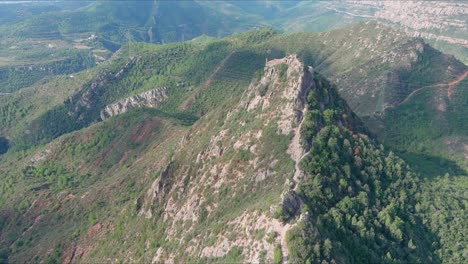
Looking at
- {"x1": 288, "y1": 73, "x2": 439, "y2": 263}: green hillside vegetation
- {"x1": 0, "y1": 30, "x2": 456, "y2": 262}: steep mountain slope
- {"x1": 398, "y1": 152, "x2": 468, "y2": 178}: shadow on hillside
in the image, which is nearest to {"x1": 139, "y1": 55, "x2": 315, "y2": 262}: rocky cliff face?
{"x1": 0, "y1": 30, "x2": 456, "y2": 262}: steep mountain slope

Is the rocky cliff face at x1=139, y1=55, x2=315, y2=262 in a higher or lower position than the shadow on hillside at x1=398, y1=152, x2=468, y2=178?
higher

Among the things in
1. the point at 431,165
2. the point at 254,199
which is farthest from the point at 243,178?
the point at 431,165

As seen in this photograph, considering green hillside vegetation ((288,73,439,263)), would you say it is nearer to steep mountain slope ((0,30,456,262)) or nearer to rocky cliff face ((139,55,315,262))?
steep mountain slope ((0,30,456,262))

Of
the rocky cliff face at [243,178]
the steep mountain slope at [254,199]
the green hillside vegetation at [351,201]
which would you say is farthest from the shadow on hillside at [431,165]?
the rocky cliff face at [243,178]

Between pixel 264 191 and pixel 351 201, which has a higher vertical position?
pixel 351 201

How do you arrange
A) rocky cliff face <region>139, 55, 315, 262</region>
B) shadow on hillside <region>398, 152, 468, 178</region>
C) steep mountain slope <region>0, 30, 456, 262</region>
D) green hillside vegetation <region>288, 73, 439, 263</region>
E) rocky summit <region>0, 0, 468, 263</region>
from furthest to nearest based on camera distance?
shadow on hillside <region>398, 152, 468, 178</region>, rocky summit <region>0, 0, 468, 263</region>, steep mountain slope <region>0, 30, 456, 262</region>, rocky cliff face <region>139, 55, 315, 262</region>, green hillside vegetation <region>288, 73, 439, 263</region>

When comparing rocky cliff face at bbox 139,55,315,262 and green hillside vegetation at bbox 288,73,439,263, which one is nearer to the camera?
green hillside vegetation at bbox 288,73,439,263

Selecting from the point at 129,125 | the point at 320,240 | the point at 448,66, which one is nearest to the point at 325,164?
the point at 320,240

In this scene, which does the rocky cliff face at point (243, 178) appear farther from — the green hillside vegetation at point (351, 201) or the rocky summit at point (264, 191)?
the green hillside vegetation at point (351, 201)

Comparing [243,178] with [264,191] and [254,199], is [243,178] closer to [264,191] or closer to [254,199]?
[264,191]
